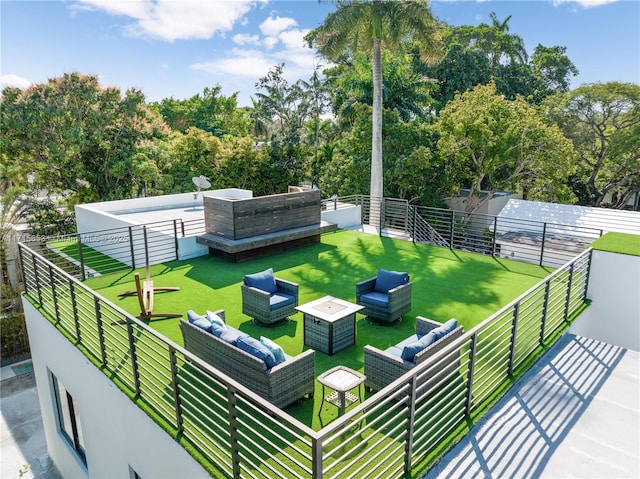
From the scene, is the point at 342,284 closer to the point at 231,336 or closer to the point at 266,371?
the point at 231,336

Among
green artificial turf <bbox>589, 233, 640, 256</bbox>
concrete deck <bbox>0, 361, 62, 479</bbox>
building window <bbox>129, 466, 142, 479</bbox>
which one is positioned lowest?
concrete deck <bbox>0, 361, 62, 479</bbox>

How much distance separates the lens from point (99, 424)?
7324 millimetres

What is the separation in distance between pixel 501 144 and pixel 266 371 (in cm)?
2039

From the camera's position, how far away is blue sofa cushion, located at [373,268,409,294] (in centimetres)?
860

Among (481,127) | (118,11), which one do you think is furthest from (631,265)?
(118,11)

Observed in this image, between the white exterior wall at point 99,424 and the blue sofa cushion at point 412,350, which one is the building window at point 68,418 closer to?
the white exterior wall at point 99,424

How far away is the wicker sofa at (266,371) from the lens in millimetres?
5355

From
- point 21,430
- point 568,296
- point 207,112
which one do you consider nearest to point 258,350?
point 568,296

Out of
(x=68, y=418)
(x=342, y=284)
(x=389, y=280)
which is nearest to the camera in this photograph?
(x=389, y=280)

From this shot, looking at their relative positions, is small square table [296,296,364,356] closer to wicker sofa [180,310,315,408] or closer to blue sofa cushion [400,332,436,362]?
wicker sofa [180,310,315,408]

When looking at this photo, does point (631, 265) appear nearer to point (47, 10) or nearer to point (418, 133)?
point (418, 133)

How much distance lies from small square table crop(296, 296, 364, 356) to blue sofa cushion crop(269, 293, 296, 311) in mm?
779

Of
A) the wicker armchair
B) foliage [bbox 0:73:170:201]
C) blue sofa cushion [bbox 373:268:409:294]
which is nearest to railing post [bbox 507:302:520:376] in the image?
the wicker armchair

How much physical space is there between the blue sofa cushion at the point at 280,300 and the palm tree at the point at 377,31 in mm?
9712
